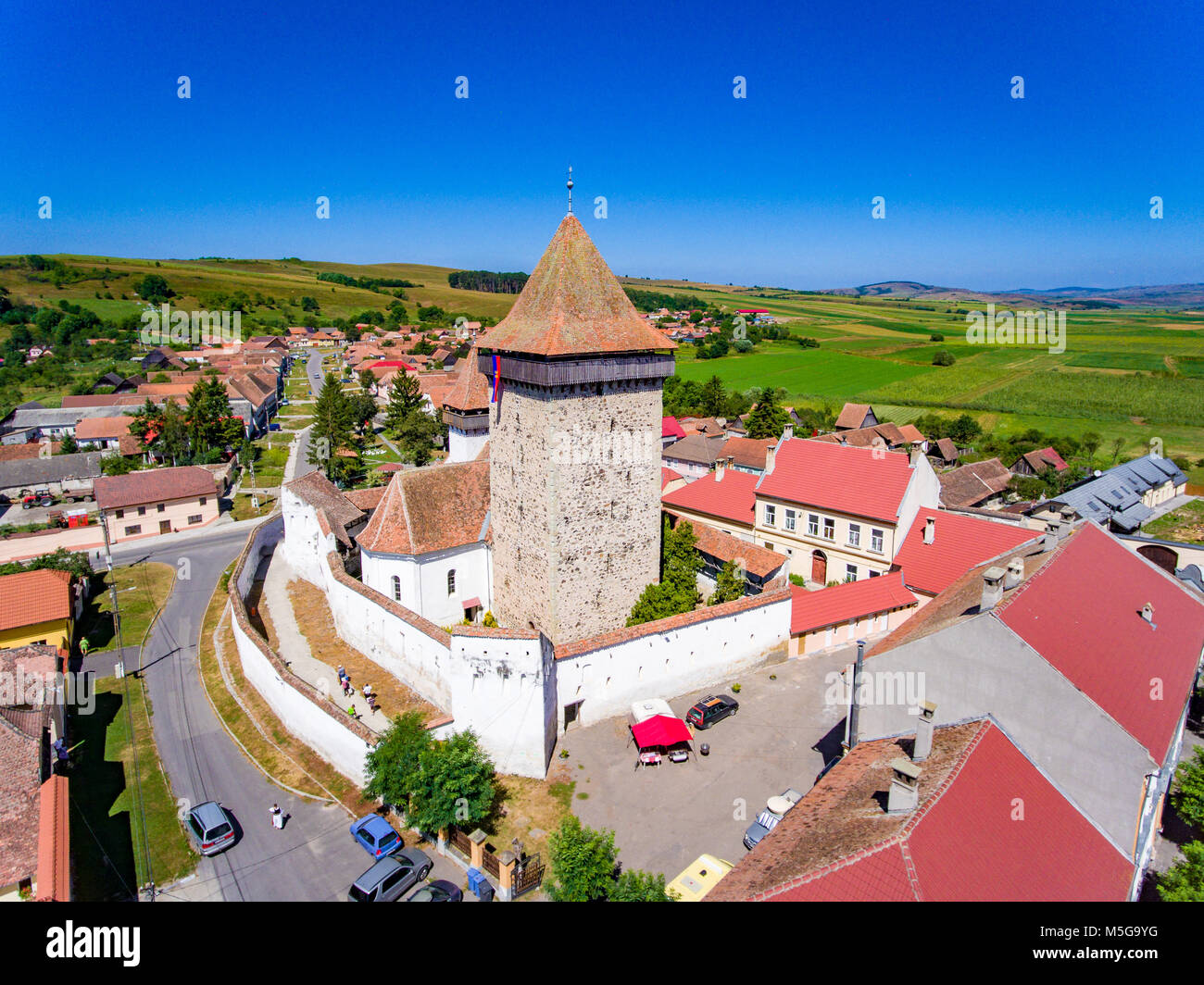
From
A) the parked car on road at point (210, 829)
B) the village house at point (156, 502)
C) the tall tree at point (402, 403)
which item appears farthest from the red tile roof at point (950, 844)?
the tall tree at point (402, 403)

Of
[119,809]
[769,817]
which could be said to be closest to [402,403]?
[119,809]

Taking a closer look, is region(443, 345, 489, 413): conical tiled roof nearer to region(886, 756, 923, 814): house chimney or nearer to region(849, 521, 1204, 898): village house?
region(849, 521, 1204, 898): village house

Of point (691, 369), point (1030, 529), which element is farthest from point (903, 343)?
point (1030, 529)

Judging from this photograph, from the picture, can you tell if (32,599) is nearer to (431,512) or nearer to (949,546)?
(431,512)

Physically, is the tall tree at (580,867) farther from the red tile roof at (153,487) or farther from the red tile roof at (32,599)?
the red tile roof at (153,487)

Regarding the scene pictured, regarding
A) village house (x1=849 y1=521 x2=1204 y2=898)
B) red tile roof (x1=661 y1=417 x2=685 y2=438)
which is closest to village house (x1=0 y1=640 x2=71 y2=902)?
village house (x1=849 y1=521 x2=1204 y2=898)
